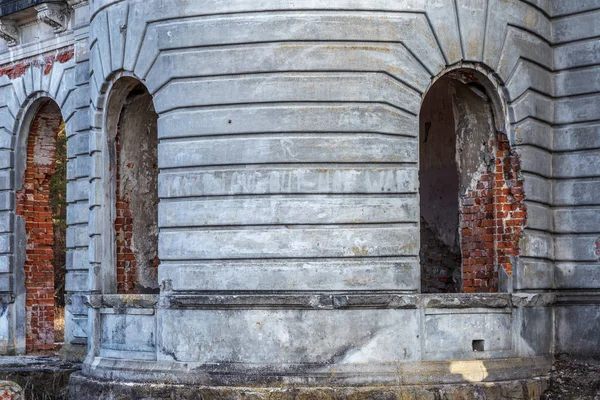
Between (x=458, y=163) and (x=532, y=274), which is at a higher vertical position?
(x=458, y=163)

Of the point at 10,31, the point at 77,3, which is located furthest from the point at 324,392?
the point at 10,31

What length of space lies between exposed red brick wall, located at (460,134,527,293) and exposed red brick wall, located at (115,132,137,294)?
402 centimetres

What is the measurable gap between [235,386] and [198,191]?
80.6 inches

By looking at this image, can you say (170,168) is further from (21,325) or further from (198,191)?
(21,325)

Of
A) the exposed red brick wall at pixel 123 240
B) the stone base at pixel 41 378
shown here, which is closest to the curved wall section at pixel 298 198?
the exposed red brick wall at pixel 123 240

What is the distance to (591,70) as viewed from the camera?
11.8 meters

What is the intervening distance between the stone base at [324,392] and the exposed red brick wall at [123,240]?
1.74 meters

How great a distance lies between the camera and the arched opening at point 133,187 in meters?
12.3

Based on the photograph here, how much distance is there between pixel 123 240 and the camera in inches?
485

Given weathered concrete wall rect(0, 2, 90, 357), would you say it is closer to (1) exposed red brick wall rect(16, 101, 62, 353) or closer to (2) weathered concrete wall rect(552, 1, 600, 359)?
(1) exposed red brick wall rect(16, 101, 62, 353)

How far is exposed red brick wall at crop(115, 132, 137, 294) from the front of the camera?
12289 mm

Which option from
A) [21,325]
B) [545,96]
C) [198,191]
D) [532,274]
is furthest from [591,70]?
[21,325]

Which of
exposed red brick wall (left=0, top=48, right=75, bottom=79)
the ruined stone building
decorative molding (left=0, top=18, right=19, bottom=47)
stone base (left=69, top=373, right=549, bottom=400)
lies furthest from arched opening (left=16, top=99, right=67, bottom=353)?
stone base (left=69, top=373, right=549, bottom=400)

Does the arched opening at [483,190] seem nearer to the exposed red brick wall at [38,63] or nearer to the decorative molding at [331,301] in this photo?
the decorative molding at [331,301]
